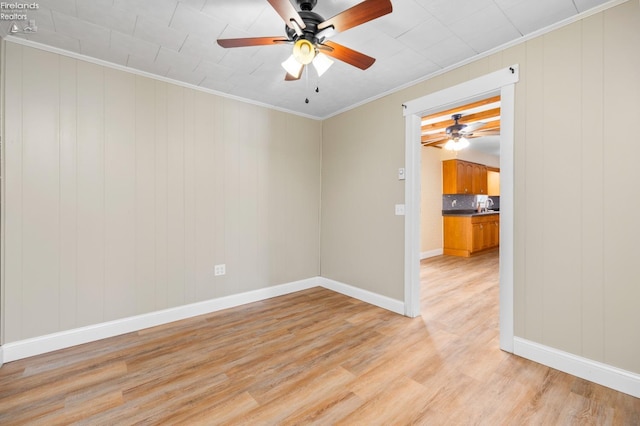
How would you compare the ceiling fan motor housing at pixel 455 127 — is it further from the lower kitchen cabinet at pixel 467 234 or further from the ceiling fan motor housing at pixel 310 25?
the ceiling fan motor housing at pixel 310 25

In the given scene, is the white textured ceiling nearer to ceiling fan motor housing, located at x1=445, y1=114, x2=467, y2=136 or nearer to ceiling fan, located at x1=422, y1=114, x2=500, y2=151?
ceiling fan motor housing, located at x1=445, y1=114, x2=467, y2=136


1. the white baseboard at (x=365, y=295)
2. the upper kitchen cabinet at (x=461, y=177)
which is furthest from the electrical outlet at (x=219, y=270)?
the upper kitchen cabinet at (x=461, y=177)

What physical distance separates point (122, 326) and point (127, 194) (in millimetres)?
1316

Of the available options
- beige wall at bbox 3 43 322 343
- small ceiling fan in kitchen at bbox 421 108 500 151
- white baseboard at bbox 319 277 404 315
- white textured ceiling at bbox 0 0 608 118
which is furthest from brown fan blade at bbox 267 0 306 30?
small ceiling fan in kitchen at bbox 421 108 500 151

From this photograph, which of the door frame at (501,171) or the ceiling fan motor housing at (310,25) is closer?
the ceiling fan motor housing at (310,25)

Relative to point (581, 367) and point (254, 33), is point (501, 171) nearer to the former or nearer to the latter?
point (581, 367)

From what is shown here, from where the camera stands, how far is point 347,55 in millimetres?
1930

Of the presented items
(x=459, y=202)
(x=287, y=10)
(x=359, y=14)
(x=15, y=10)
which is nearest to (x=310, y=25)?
(x=287, y=10)

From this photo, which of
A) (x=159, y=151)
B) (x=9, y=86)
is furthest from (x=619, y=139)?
(x=9, y=86)

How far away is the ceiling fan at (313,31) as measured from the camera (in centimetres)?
149

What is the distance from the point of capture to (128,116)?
274cm

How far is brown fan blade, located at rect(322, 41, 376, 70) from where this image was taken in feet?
6.05

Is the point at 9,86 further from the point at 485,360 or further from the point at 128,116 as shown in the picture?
the point at 485,360

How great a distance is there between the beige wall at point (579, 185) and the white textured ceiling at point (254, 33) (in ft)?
0.87
